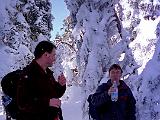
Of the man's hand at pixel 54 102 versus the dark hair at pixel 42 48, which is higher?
the dark hair at pixel 42 48

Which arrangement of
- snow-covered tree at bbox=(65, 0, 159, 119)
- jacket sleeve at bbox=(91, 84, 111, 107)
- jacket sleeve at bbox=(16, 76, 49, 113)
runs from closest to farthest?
1. jacket sleeve at bbox=(16, 76, 49, 113)
2. jacket sleeve at bbox=(91, 84, 111, 107)
3. snow-covered tree at bbox=(65, 0, 159, 119)

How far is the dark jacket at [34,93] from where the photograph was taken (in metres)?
4.48

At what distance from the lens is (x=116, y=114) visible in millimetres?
6562

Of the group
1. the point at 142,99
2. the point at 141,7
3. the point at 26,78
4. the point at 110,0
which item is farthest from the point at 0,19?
the point at 26,78

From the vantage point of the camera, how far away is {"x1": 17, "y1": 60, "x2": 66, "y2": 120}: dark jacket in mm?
4480

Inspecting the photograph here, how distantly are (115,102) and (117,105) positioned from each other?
0.19ft

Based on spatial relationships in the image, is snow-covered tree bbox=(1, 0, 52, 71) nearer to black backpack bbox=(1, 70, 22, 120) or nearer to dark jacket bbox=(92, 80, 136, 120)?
dark jacket bbox=(92, 80, 136, 120)

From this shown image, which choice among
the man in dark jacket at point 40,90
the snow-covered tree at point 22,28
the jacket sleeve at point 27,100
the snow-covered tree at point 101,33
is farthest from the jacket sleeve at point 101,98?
the snow-covered tree at point 22,28

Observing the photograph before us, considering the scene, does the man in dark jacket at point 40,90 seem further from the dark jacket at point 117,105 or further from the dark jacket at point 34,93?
the dark jacket at point 117,105

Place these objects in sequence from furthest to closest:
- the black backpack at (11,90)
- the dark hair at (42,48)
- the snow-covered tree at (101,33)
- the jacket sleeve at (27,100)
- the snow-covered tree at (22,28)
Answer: the snow-covered tree at (22,28) < the snow-covered tree at (101,33) < the dark hair at (42,48) < the black backpack at (11,90) < the jacket sleeve at (27,100)

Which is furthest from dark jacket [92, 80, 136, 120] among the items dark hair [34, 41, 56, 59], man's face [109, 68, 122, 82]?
dark hair [34, 41, 56, 59]

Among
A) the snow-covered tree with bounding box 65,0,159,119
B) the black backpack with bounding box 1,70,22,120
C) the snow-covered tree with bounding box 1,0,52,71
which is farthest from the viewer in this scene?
the snow-covered tree with bounding box 1,0,52,71

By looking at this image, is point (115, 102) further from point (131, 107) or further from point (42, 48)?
point (42, 48)

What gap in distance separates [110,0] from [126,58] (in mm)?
2142
